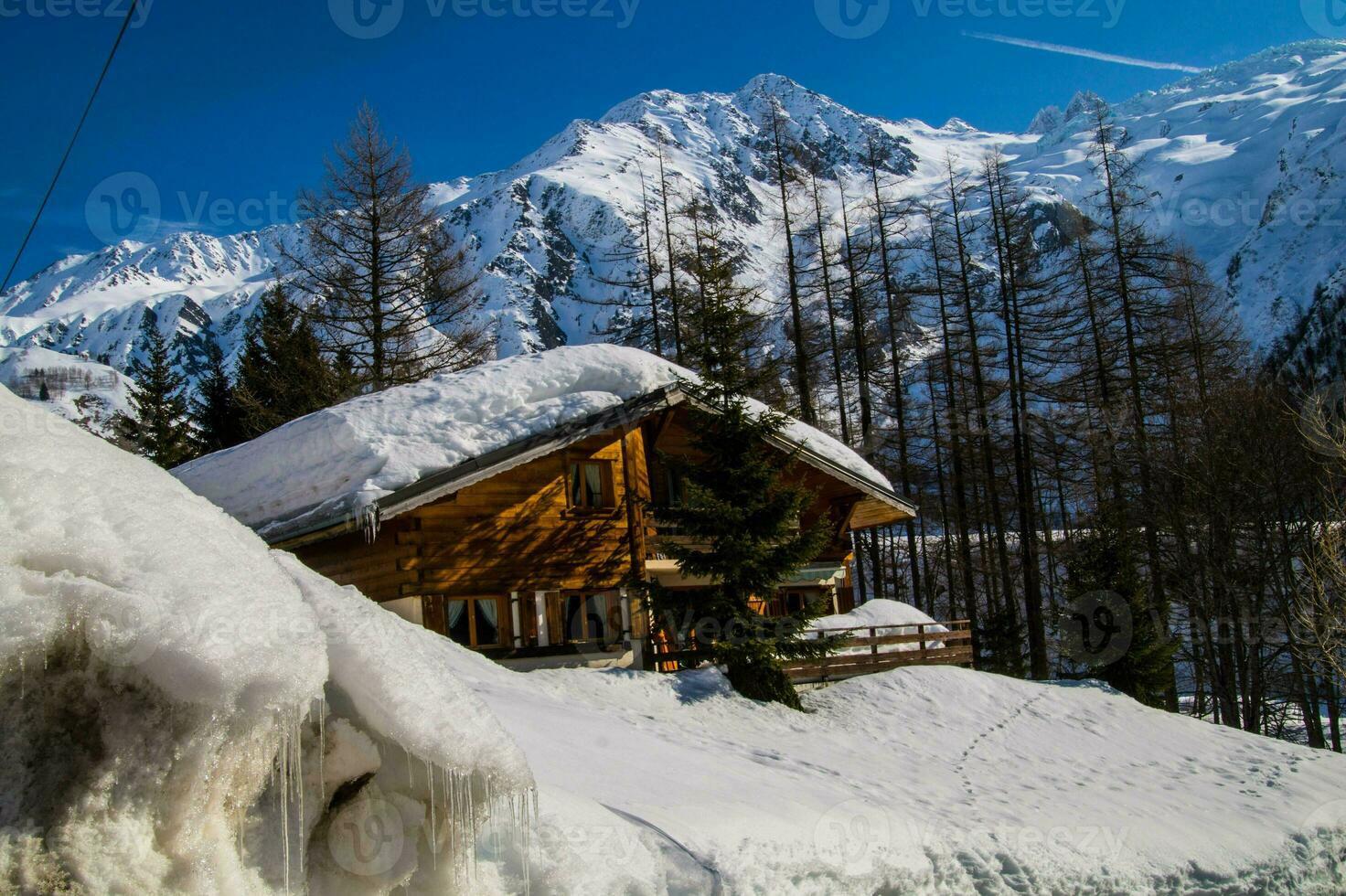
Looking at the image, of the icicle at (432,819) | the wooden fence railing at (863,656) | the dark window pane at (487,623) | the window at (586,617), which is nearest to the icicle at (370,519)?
the dark window pane at (487,623)

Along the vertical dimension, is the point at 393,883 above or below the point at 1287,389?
below

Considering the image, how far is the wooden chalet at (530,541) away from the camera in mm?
16109

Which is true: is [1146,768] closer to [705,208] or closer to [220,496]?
[220,496]

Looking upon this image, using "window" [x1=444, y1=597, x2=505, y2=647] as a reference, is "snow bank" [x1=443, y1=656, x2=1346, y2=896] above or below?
below

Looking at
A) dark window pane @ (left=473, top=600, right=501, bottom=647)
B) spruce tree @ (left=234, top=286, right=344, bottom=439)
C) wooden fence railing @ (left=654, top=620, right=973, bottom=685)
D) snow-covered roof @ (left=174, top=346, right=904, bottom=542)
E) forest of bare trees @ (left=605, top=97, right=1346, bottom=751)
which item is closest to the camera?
snow-covered roof @ (left=174, top=346, right=904, bottom=542)

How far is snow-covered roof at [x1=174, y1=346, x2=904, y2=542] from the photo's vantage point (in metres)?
15.5

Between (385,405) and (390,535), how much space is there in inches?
98.8

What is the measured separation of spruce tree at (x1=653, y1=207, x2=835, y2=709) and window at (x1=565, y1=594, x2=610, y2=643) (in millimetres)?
2943

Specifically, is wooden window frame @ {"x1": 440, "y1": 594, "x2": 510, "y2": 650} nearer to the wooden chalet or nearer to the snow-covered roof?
the wooden chalet

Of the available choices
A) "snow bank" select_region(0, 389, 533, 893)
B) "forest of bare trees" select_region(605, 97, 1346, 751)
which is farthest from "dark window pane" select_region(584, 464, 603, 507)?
"snow bank" select_region(0, 389, 533, 893)

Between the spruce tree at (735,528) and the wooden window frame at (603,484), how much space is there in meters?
3.14

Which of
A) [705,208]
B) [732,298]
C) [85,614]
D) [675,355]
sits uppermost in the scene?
[705,208]

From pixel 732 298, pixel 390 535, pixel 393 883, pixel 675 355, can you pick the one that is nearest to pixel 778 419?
pixel 732 298

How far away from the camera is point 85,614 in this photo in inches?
120
